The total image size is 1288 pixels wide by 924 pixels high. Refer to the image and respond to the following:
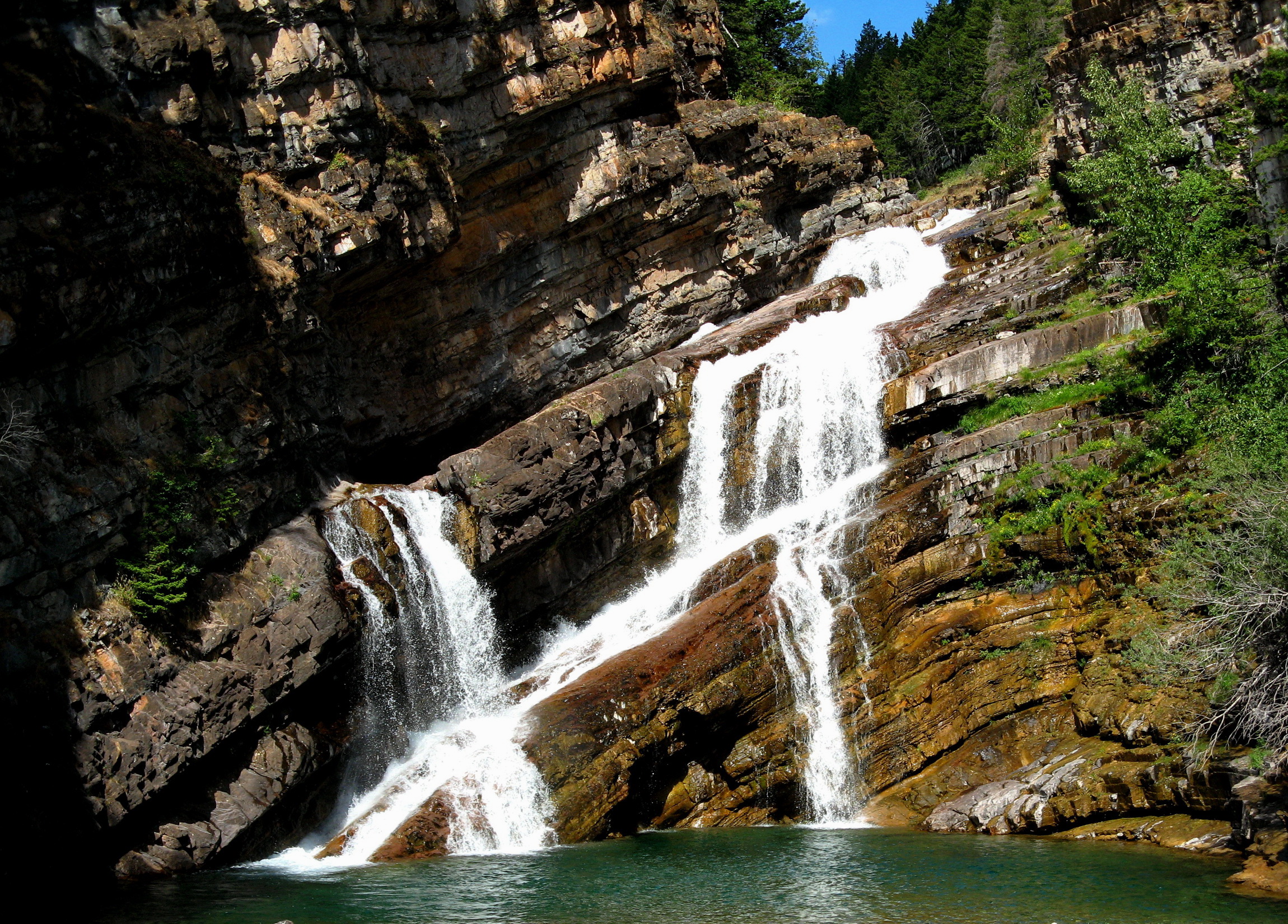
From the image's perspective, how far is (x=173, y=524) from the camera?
22.5 metres

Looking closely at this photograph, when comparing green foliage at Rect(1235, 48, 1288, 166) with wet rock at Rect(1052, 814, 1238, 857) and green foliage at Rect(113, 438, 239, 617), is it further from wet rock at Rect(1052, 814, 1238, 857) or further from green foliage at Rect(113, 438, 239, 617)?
green foliage at Rect(113, 438, 239, 617)

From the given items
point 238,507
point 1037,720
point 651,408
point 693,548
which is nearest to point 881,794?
point 1037,720

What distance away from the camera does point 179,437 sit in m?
23.5

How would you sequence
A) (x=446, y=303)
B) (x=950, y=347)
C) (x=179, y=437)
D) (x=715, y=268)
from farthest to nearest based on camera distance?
(x=715, y=268)
(x=446, y=303)
(x=950, y=347)
(x=179, y=437)

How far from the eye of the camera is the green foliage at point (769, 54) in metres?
50.9

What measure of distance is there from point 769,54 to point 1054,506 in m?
42.4

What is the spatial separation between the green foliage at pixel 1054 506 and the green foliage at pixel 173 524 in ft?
57.7

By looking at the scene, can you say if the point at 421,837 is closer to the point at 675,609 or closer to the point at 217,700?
the point at 217,700

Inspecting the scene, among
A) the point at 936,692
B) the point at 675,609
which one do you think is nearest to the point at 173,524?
the point at 675,609

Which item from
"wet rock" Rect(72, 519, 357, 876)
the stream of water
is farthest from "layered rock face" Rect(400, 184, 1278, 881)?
"wet rock" Rect(72, 519, 357, 876)

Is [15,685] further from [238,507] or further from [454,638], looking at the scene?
[454,638]

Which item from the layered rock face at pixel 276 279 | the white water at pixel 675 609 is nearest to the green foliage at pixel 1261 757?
the white water at pixel 675 609

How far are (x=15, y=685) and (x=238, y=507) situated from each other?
609cm

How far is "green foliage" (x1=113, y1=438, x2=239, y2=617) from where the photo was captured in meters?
21.5
